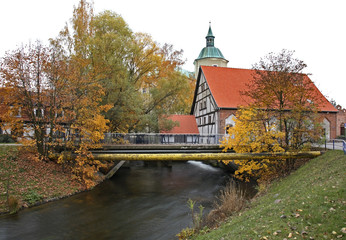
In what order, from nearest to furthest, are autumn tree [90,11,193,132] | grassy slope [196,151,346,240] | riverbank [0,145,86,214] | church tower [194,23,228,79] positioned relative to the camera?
grassy slope [196,151,346,240], riverbank [0,145,86,214], autumn tree [90,11,193,132], church tower [194,23,228,79]

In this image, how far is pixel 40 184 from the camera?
1520 cm

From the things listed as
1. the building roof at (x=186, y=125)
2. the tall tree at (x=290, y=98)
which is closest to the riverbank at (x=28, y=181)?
the tall tree at (x=290, y=98)

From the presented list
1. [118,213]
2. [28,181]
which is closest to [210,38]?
[28,181]

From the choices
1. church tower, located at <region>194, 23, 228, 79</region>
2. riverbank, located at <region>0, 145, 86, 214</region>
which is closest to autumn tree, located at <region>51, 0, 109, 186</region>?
riverbank, located at <region>0, 145, 86, 214</region>

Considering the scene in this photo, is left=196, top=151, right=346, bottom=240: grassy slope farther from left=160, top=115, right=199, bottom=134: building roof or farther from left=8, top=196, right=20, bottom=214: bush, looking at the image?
left=160, top=115, right=199, bottom=134: building roof

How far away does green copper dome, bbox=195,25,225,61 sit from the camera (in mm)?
58600

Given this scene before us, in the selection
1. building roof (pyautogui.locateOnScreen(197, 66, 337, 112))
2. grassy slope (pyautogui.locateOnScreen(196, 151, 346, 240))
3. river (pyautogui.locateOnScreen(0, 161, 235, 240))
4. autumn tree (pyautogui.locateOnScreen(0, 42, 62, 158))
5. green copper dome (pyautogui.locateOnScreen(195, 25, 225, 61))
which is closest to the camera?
grassy slope (pyautogui.locateOnScreen(196, 151, 346, 240))

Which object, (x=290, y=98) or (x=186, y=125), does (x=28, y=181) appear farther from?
(x=186, y=125)

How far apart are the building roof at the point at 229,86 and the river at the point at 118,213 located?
11.6 metres

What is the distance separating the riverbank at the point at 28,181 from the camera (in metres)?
13.1

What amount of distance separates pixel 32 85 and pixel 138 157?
8.11m

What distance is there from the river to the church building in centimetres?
1027

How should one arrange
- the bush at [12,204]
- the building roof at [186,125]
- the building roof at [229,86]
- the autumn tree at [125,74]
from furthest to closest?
the building roof at [186,125], the building roof at [229,86], the autumn tree at [125,74], the bush at [12,204]

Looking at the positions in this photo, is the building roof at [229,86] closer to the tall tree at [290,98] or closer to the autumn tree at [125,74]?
the autumn tree at [125,74]
